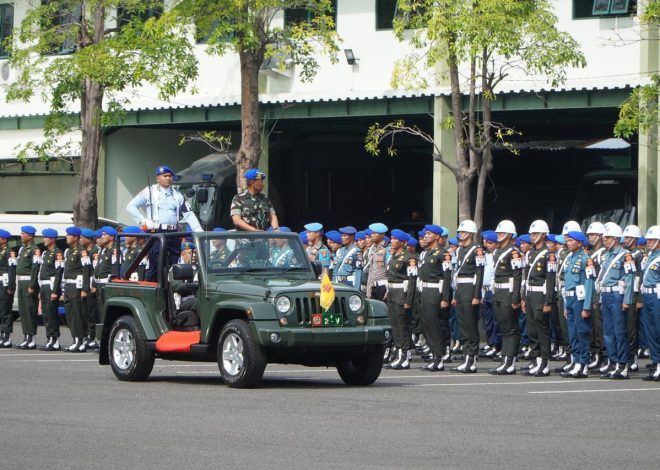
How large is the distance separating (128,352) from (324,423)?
5.27 meters

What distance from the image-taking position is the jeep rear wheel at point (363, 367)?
16562 millimetres

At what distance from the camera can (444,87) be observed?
33375 mm

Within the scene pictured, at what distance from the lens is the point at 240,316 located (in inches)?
635

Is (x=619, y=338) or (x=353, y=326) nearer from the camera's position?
(x=353, y=326)

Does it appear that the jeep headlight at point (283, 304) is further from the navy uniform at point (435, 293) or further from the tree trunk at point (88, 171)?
the tree trunk at point (88, 171)

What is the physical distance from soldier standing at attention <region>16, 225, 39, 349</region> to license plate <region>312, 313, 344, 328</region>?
9.94 meters

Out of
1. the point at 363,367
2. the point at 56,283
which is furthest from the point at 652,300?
the point at 56,283

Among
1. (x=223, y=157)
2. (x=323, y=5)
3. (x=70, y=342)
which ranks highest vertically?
(x=323, y=5)

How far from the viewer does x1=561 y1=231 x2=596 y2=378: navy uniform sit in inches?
754

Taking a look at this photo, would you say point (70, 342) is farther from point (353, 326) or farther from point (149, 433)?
point (149, 433)

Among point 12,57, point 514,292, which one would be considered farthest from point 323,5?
point 514,292

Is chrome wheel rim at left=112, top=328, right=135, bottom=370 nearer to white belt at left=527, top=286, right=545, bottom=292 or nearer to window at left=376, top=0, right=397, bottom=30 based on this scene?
white belt at left=527, top=286, right=545, bottom=292

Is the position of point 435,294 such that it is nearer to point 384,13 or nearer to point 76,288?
point 76,288

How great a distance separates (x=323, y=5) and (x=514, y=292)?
11.3 metres
